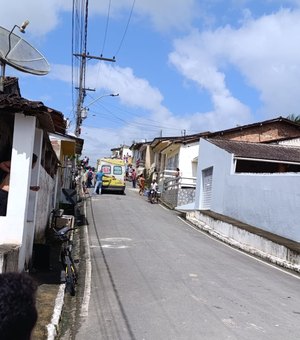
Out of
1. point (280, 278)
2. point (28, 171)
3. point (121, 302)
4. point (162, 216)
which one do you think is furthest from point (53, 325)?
point (162, 216)

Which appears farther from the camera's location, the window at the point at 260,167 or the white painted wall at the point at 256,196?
the window at the point at 260,167

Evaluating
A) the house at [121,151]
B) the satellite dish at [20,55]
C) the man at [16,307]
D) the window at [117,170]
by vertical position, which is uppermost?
the house at [121,151]

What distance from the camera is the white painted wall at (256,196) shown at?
15.4 metres

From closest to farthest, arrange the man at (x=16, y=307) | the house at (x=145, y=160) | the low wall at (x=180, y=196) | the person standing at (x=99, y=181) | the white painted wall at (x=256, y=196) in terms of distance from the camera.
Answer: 1. the man at (x=16, y=307)
2. the white painted wall at (x=256, y=196)
3. the low wall at (x=180, y=196)
4. the person standing at (x=99, y=181)
5. the house at (x=145, y=160)

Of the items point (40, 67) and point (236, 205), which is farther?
point (236, 205)

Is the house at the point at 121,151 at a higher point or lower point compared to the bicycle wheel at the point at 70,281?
higher

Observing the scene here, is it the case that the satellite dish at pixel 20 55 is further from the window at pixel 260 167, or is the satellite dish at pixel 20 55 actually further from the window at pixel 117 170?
the window at pixel 117 170

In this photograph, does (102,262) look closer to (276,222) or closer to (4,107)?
(4,107)

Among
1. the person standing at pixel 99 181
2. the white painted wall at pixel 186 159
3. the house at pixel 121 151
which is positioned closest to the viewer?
the person standing at pixel 99 181

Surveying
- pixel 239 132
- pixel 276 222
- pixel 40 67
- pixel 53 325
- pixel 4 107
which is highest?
pixel 239 132

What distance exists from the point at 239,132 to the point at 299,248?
21.7 metres

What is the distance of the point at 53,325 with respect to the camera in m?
6.55

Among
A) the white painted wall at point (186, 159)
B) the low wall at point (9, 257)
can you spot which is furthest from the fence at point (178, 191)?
the low wall at point (9, 257)

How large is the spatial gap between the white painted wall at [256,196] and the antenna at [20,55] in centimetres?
898
